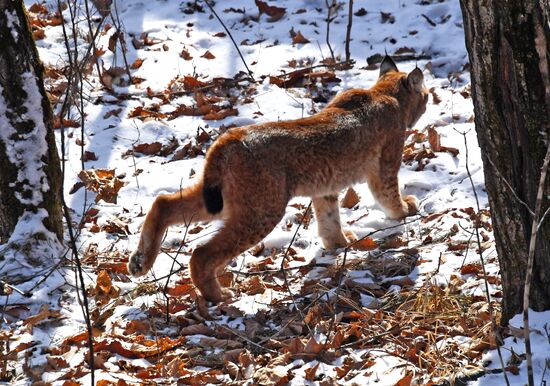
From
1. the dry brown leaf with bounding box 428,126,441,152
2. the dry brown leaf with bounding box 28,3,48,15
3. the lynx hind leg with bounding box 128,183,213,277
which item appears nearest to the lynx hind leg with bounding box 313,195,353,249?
the lynx hind leg with bounding box 128,183,213,277

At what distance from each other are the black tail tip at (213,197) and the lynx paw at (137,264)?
1.95 feet

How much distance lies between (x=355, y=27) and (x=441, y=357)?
21.9 ft

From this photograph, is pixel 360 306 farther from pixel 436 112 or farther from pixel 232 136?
pixel 436 112

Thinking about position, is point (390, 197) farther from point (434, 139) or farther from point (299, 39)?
point (299, 39)

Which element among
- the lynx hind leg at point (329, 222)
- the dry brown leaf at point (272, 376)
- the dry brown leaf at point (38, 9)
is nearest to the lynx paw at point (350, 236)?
the lynx hind leg at point (329, 222)

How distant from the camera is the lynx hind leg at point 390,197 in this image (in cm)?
671

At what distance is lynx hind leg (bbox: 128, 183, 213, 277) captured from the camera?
579 centimetres

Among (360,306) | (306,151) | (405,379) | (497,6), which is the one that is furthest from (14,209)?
(497,6)

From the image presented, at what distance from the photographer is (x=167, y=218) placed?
5.94m

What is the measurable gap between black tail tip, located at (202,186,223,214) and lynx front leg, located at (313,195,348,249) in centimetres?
104

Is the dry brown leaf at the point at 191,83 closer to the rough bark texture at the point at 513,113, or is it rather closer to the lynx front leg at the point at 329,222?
the lynx front leg at the point at 329,222

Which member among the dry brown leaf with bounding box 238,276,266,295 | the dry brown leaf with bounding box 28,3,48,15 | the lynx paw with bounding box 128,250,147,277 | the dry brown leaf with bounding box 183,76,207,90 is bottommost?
the dry brown leaf with bounding box 238,276,266,295

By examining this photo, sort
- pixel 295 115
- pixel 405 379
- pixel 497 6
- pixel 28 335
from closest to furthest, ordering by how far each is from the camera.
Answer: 1. pixel 497 6
2. pixel 405 379
3. pixel 28 335
4. pixel 295 115

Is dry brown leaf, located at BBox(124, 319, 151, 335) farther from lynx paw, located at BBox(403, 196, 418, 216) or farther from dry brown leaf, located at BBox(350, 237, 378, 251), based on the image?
lynx paw, located at BBox(403, 196, 418, 216)
